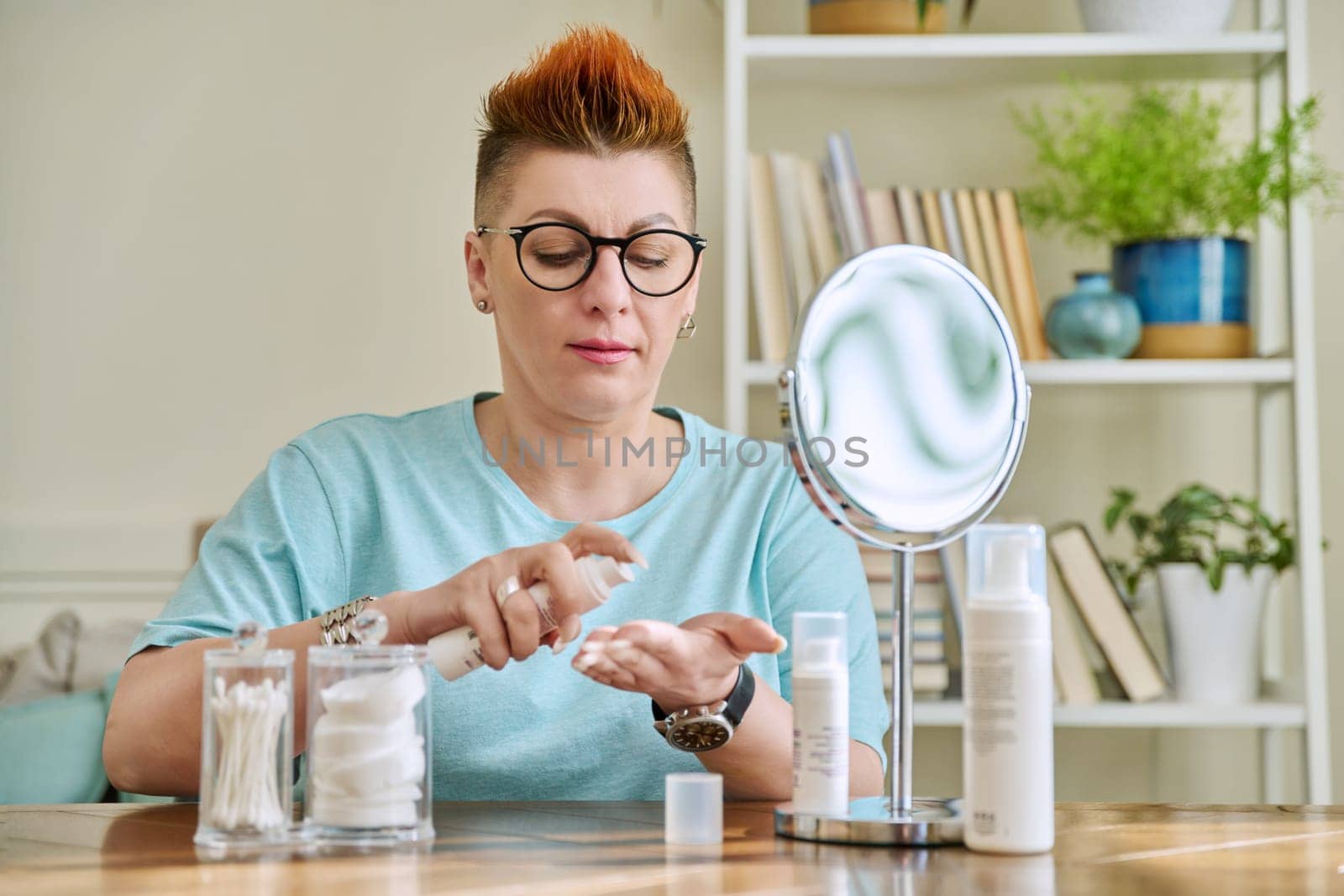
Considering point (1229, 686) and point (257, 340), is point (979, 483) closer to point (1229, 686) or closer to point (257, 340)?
point (1229, 686)

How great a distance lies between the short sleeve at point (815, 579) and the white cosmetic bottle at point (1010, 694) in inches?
17.7

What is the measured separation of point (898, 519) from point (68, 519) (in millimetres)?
1946

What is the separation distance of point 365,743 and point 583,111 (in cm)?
68

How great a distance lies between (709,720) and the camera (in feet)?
3.16

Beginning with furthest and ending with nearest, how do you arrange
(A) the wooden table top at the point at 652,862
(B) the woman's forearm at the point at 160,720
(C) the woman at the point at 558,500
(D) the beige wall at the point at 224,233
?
1. (D) the beige wall at the point at 224,233
2. (C) the woman at the point at 558,500
3. (B) the woman's forearm at the point at 160,720
4. (A) the wooden table top at the point at 652,862

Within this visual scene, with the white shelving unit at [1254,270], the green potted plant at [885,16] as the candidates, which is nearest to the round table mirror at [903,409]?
the white shelving unit at [1254,270]

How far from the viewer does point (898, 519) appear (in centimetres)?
86

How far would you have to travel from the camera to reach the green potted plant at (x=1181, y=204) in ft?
6.12

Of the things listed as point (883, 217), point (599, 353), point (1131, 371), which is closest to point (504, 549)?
point (599, 353)

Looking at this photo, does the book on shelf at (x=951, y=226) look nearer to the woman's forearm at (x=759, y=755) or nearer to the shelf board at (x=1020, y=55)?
the shelf board at (x=1020, y=55)

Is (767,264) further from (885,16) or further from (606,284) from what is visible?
(606,284)

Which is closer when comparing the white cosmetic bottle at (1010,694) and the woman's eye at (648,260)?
the white cosmetic bottle at (1010,694)

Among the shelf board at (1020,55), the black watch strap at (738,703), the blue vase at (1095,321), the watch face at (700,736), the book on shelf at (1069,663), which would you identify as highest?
the shelf board at (1020,55)

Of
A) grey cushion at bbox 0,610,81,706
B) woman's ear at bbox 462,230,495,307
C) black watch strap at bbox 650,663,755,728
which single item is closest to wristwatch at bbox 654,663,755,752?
black watch strap at bbox 650,663,755,728
